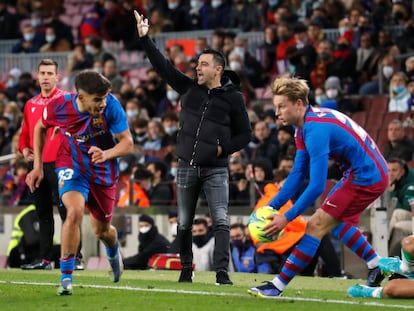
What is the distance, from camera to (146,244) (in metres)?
16.9

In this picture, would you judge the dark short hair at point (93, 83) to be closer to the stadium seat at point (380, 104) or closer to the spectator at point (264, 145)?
the spectator at point (264, 145)

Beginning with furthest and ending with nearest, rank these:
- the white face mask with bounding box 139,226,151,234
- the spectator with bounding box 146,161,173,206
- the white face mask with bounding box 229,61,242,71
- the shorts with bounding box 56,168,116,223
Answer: the white face mask with bounding box 229,61,242,71
the spectator with bounding box 146,161,173,206
the white face mask with bounding box 139,226,151,234
the shorts with bounding box 56,168,116,223

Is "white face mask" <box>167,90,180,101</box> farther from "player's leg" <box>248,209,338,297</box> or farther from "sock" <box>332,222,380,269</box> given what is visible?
"player's leg" <box>248,209,338,297</box>

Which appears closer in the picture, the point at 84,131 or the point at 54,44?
the point at 84,131

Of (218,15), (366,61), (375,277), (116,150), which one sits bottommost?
(375,277)

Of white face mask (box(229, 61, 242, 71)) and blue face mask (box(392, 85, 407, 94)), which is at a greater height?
white face mask (box(229, 61, 242, 71))

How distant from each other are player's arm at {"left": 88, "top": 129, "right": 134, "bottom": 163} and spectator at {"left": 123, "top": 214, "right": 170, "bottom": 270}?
595 centimetres

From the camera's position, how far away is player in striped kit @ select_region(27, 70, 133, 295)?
1048 centimetres

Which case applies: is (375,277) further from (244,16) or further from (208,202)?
(244,16)

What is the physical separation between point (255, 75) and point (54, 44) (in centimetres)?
730

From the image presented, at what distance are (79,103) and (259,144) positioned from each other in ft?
26.7

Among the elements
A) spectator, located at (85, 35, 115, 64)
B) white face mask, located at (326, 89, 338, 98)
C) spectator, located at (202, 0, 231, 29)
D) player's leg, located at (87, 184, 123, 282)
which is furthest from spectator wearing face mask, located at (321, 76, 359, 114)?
player's leg, located at (87, 184, 123, 282)

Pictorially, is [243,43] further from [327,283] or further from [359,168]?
[359,168]

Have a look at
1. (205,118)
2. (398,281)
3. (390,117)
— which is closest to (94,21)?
(390,117)
